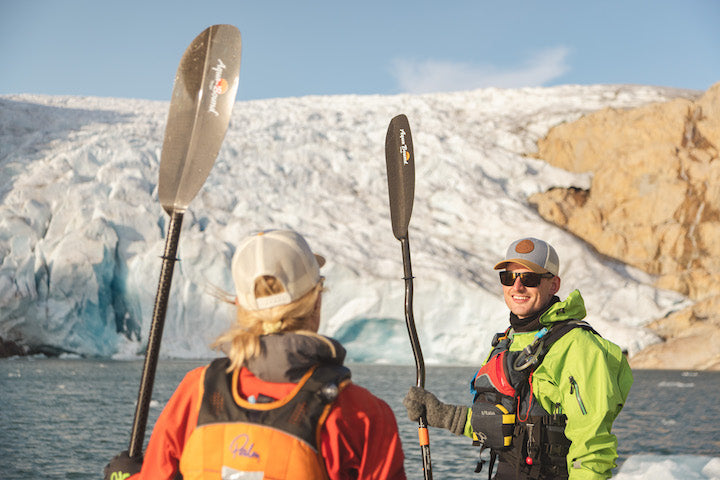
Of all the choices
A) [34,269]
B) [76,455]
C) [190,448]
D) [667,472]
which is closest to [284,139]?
[34,269]

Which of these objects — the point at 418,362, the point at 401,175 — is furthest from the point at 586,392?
the point at 401,175

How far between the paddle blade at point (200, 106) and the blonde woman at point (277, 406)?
99cm

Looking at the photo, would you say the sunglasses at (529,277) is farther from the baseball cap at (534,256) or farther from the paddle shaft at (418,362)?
the paddle shaft at (418,362)

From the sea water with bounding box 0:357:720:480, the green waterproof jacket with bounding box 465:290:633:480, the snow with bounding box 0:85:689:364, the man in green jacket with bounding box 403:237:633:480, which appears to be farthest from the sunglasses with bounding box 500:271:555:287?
the snow with bounding box 0:85:689:364

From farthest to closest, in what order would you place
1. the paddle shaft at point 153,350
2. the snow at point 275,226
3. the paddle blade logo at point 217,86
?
the snow at point 275,226 → the paddle blade logo at point 217,86 → the paddle shaft at point 153,350

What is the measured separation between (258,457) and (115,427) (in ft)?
29.6

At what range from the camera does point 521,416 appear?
2.14m

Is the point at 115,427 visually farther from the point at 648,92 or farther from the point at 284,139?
the point at 648,92

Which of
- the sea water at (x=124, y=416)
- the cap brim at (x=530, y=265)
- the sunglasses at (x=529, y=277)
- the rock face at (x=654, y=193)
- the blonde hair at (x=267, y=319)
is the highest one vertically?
the rock face at (x=654, y=193)

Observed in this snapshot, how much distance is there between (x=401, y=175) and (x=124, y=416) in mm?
8609

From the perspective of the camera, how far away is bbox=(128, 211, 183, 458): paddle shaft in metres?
1.77

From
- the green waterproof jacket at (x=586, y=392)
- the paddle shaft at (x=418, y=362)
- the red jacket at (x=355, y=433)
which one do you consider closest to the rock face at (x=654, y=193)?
the paddle shaft at (x=418, y=362)

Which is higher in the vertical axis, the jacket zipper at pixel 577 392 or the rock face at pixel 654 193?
the rock face at pixel 654 193

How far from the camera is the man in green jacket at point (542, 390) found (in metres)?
1.88
